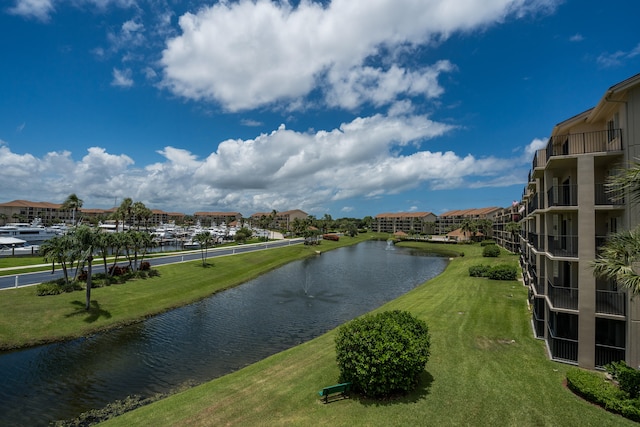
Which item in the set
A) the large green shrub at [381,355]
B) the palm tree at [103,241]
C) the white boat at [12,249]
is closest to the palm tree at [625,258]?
the large green shrub at [381,355]

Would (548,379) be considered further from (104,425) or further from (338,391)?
(104,425)

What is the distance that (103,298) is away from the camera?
110 ft

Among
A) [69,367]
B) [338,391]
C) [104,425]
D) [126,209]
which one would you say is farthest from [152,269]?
[126,209]

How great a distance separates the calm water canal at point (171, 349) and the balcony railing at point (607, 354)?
63.4 feet

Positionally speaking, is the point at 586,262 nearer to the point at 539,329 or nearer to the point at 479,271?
the point at 539,329

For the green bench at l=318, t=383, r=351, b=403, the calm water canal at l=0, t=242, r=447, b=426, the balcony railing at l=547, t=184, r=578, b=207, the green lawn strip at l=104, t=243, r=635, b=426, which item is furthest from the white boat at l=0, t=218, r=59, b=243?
the balcony railing at l=547, t=184, r=578, b=207

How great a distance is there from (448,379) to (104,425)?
53.7 ft

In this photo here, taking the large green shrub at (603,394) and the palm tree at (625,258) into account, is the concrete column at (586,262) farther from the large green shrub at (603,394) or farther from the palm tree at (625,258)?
the palm tree at (625,258)

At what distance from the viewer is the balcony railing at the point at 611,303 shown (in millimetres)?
16286

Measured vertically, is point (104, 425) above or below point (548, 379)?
below

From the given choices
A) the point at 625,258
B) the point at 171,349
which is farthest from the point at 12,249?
the point at 625,258

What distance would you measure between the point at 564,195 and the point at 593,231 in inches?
118

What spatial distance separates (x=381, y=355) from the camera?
13.8 meters

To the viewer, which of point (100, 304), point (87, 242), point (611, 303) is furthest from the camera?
point (100, 304)
